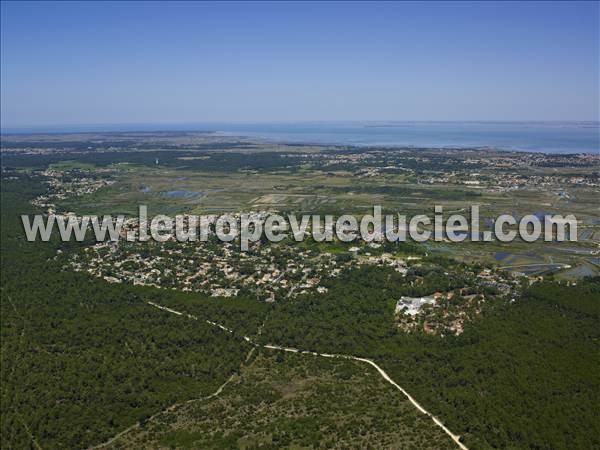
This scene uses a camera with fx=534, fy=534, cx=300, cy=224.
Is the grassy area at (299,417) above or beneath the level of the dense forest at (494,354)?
beneath

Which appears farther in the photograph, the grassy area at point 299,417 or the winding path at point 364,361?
the winding path at point 364,361

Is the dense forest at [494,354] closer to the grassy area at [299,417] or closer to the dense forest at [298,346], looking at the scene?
the dense forest at [298,346]

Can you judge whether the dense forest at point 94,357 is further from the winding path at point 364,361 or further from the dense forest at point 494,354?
the dense forest at point 494,354

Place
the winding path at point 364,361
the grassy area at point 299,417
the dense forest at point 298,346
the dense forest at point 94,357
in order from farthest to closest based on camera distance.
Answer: the dense forest at point 94,357, the dense forest at point 298,346, the winding path at point 364,361, the grassy area at point 299,417

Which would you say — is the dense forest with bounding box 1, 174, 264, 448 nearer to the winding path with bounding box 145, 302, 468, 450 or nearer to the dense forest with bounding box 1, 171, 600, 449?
the dense forest with bounding box 1, 171, 600, 449

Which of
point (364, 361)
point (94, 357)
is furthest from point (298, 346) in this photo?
point (94, 357)

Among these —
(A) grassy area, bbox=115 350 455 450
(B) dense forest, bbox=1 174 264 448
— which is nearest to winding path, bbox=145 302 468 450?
(A) grassy area, bbox=115 350 455 450

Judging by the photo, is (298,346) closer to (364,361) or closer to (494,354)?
(364,361)

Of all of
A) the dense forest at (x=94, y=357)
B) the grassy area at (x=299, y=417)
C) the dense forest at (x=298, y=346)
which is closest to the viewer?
the grassy area at (x=299, y=417)

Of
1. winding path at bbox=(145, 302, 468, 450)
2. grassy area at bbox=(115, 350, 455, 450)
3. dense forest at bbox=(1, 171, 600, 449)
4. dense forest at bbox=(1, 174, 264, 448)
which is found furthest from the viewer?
dense forest at bbox=(1, 174, 264, 448)

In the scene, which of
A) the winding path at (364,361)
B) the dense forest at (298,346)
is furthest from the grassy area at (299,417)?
the dense forest at (298,346)

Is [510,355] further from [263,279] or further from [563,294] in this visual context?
[263,279]
